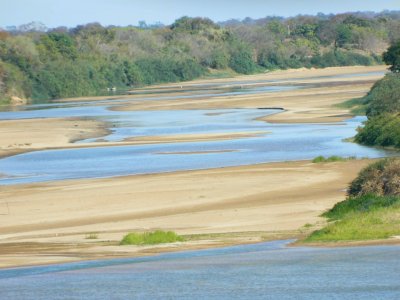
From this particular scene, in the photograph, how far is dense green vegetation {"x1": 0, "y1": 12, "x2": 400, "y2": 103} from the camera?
119 metres

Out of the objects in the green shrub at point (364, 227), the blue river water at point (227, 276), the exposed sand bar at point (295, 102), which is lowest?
the exposed sand bar at point (295, 102)

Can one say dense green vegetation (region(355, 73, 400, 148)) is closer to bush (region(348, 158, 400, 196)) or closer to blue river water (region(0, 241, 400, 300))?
bush (region(348, 158, 400, 196))

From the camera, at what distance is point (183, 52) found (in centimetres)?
15612

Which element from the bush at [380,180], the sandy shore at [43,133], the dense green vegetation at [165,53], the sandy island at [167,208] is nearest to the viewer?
the sandy island at [167,208]

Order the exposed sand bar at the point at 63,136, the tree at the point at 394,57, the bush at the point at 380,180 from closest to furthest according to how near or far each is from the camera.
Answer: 1. the bush at the point at 380,180
2. the exposed sand bar at the point at 63,136
3. the tree at the point at 394,57

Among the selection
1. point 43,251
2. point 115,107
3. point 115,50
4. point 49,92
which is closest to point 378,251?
point 43,251

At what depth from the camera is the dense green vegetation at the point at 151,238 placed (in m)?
22.3

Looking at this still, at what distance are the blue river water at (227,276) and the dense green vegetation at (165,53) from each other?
8863 cm

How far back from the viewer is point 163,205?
29875 mm

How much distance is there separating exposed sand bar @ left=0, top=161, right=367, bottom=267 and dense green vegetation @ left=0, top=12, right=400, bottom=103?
239 ft

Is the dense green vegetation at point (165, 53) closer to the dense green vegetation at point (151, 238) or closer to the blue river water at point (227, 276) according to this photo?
the dense green vegetation at point (151, 238)

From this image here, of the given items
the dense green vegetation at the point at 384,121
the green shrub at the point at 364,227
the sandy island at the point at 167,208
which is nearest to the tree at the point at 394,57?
the dense green vegetation at the point at 384,121

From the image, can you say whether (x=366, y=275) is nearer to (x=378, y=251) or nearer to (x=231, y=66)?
(x=378, y=251)

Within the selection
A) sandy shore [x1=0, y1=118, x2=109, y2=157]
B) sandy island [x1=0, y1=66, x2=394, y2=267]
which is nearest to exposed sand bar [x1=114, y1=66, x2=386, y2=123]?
sandy shore [x1=0, y1=118, x2=109, y2=157]
